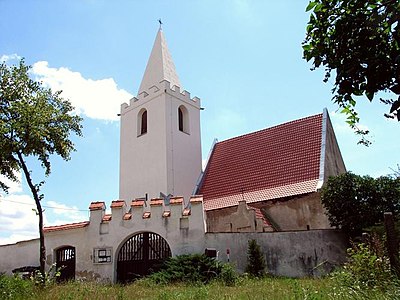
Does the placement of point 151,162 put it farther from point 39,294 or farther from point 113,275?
point 39,294

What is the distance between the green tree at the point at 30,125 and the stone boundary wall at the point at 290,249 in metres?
6.50

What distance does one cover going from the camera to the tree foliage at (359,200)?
16.1m

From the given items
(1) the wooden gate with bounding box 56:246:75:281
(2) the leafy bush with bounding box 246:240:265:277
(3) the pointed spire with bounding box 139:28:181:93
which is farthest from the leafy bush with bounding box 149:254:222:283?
(3) the pointed spire with bounding box 139:28:181:93

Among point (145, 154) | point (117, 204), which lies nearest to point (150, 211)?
point (117, 204)

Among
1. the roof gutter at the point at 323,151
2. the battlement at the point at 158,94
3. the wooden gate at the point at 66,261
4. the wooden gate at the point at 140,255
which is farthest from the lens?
the battlement at the point at 158,94

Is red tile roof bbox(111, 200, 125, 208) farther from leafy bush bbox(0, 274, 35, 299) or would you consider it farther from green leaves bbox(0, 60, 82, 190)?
leafy bush bbox(0, 274, 35, 299)

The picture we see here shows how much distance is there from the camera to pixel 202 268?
1449 cm

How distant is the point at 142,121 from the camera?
29281 millimetres

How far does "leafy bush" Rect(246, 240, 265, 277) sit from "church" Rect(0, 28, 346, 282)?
2.02ft

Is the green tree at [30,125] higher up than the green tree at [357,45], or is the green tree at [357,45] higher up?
the green tree at [30,125]

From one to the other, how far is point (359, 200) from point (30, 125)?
1213cm

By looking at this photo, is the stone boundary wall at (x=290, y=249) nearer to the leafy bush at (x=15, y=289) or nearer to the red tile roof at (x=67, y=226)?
the red tile roof at (x=67, y=226)

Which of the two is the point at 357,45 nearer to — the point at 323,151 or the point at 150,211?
the point at 150,211

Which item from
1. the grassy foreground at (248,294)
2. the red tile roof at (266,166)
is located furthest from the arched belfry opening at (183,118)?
the grassy foreground at (248,294)
